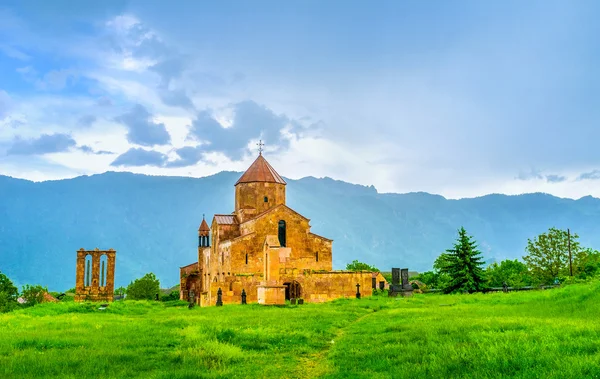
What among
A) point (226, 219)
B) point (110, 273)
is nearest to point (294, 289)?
point (226, 219)

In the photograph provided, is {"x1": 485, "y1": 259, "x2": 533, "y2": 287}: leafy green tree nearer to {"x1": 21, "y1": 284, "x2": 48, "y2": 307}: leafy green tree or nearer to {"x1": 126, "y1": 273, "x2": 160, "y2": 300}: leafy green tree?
{"x1": 126, "y1": 273, "x2": 160, "y2": 300}: leafy green tree

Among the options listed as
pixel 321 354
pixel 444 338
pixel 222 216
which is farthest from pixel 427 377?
pixel 222 216

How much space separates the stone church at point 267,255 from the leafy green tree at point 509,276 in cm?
1299

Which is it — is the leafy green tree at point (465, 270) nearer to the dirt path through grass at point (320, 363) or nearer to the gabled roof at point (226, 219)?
the gabled roof at point (226, 219)

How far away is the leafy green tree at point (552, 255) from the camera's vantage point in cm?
4634

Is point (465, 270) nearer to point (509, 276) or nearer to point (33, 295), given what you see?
point (509, 276)

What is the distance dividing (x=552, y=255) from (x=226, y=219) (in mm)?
28815

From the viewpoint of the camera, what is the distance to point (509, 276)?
49.6m

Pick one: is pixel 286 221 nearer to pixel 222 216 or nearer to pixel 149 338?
pixel 222 216

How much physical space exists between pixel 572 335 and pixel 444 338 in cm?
227

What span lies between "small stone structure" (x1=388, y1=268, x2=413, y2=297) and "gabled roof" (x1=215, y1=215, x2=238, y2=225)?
1703cm

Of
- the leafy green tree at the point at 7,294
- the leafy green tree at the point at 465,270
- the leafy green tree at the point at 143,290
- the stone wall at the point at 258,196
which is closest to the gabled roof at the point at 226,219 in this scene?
the stone wall at the point at 258,196

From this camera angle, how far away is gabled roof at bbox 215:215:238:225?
44778mm

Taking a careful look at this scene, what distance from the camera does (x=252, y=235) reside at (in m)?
39.8
